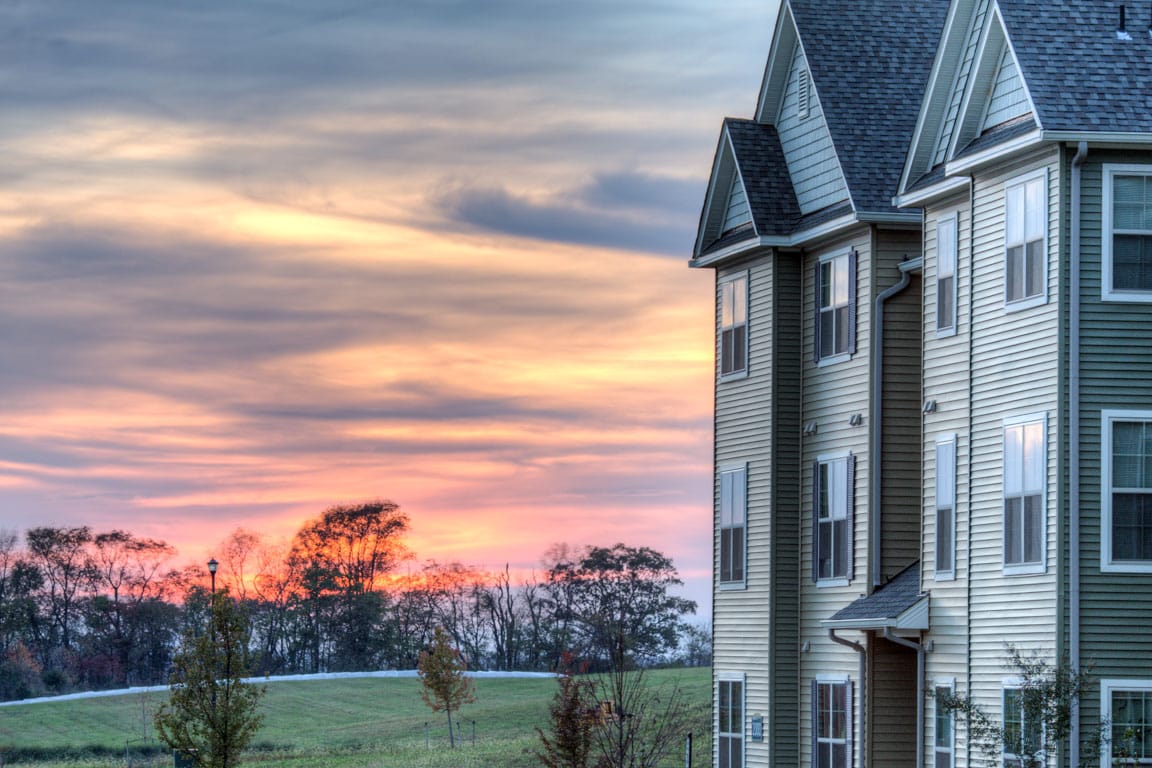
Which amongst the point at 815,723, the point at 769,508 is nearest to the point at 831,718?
the point at 815,723

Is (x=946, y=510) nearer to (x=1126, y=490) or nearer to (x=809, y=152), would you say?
(x=1126, y=490)

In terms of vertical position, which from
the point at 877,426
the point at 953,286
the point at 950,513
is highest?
the point at 953,286

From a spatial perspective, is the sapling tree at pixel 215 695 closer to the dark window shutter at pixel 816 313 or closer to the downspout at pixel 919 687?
the dark window shutter at pixel 816 313

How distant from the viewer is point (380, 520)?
358ft

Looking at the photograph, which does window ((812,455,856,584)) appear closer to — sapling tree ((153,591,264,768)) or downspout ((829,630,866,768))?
downspout ((829,630,866,768))

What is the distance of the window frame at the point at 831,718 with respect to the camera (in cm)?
2847

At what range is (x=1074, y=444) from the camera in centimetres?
2192

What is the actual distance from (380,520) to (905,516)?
273ft

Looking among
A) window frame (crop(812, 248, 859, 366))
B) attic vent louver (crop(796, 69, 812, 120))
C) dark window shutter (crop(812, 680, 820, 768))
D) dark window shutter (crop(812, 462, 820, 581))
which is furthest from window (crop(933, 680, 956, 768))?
attic vent louver (crop(796, 69, 812, 120))

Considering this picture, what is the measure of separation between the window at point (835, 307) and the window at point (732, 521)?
328 cm

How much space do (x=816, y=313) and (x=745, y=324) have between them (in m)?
1.95

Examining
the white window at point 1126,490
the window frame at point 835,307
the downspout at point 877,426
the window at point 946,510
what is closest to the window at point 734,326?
the window frame at point 835,307

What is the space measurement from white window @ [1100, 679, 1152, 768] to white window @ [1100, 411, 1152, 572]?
1580 millimetres

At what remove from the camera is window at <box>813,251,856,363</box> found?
2916cm
